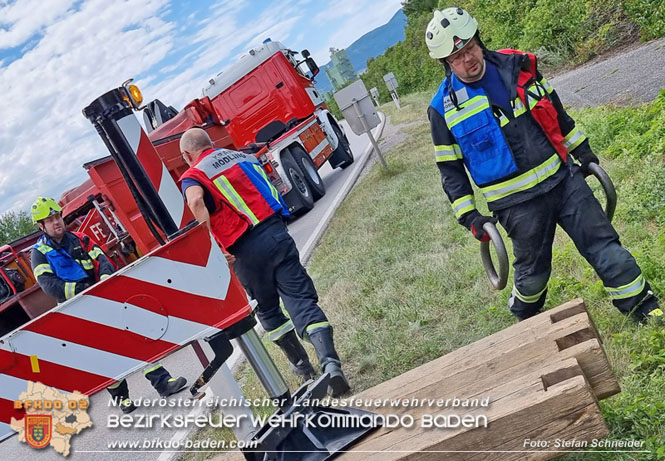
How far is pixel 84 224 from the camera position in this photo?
875 cm

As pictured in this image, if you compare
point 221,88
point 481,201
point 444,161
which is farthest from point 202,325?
point 221,88

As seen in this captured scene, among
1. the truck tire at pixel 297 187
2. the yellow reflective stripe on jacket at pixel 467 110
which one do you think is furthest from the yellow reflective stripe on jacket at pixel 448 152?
the truck tire at pixel 297 187

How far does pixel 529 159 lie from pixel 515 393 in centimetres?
154

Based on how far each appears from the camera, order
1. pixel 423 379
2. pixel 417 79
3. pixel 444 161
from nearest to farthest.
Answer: pixel 423 379 < pixel 444 161 < pixel 417 79

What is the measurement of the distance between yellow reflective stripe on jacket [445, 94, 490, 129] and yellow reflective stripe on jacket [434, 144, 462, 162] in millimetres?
135

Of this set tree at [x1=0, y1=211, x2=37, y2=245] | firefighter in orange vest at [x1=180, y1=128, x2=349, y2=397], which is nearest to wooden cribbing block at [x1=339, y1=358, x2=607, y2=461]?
firefighter in orange vest at [x1=180, y1=128, x2=349, y2=397]

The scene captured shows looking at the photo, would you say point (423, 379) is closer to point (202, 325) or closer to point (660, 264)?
point (202, 325)

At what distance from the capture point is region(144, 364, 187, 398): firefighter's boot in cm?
605

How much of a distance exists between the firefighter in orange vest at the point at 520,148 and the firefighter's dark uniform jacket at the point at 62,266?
4257 millimetres

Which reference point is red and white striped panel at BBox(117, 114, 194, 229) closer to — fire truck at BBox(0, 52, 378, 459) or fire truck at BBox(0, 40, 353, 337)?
fire truck at BBox(0, 52, 378, 459)

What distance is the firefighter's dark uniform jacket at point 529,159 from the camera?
338cm

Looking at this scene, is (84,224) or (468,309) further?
(84,224)

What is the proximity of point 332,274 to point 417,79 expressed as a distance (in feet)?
105

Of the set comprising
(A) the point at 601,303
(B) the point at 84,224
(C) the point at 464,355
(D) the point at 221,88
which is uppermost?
(D) the point at 221,88
